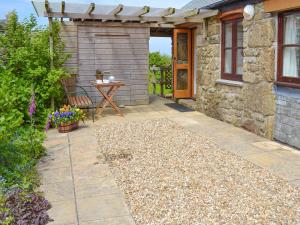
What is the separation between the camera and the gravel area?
10.2ft

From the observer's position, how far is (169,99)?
11023 millimetres

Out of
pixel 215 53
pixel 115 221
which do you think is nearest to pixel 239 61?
pixel 215 53

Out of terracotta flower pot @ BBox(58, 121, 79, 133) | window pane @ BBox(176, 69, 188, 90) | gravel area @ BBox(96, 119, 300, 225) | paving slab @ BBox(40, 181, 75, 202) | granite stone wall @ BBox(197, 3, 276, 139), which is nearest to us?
Answer: gravel area @ BBox(96, 119, 300, 225)

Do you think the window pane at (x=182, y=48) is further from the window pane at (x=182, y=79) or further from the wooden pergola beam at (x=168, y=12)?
the wooden pergola beam at (x=168, y=12)

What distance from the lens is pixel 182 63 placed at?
10.0 m

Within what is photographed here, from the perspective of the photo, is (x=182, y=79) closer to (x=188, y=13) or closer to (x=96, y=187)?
(x=188, y=13)

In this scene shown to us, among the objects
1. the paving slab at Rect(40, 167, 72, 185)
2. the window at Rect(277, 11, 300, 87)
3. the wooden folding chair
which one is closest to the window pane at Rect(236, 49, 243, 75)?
the window at Rect(277, 11, 300, 87)

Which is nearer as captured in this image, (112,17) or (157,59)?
(112,17)

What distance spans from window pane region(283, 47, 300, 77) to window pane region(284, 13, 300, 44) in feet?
0.41

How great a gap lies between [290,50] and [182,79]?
16.2 feet

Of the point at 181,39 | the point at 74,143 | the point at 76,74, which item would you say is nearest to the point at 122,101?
the point at 76,74

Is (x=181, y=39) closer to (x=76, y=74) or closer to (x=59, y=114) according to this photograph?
(x=76, y=74)

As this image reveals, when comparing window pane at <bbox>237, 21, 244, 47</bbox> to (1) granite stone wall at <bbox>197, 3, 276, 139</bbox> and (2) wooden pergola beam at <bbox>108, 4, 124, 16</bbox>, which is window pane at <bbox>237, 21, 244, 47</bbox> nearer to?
(1) granite stone wall at <bbox>197, 3, 276, 139</bbox>

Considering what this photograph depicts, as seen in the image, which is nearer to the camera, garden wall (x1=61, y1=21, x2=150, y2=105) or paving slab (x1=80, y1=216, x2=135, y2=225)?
paving slab (x1=80, y1=216, x2=135, y2=225)
